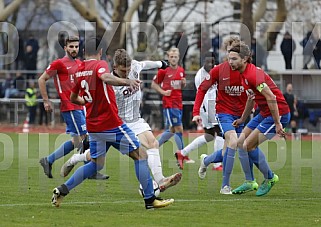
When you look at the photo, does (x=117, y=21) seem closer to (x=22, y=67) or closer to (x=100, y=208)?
(x=22, y=67)

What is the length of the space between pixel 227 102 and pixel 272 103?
61.0 inches

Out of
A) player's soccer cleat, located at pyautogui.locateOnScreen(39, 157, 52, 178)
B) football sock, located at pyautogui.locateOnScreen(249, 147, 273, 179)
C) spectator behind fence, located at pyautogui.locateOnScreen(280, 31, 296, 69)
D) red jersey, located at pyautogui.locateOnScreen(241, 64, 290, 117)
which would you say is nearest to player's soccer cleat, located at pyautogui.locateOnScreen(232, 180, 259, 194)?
football sock, located at pyautogui.locateOnScreen(249, 147, 273, 179)

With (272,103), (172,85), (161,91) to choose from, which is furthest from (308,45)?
(272,103)

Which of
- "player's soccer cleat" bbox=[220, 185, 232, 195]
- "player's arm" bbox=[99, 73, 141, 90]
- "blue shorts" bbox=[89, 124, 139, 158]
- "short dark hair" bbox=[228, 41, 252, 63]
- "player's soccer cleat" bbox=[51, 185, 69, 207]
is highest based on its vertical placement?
"short dark hair" bbox=[228, 41, 252, 63]

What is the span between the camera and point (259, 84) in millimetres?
13172

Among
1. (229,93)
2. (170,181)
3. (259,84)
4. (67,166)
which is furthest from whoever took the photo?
(67,166)

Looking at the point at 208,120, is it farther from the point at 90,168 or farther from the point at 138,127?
the point at 90,168

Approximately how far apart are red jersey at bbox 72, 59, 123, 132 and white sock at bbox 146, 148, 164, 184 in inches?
71.3

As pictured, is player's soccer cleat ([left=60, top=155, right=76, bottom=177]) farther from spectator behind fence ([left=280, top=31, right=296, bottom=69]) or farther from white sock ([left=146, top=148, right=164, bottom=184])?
spectator behind fence ([left=280, top=31, right=296, bottom=69])

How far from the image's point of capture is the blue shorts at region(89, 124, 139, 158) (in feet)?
38.8

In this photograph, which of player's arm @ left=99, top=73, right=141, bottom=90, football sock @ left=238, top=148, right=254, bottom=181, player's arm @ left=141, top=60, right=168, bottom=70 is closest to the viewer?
player's arm @ left=99, top=73, right=141, bottom=90

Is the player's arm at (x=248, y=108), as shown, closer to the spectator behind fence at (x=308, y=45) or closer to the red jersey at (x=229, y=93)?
the red jersey at (x=229, y=93)

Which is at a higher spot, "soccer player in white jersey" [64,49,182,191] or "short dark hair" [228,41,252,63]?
"short dark hair" [228,41,252,63]

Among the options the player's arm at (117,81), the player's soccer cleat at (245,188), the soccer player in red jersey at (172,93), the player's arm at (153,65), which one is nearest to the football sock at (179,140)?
the soccer player in red jersey at (172,93)
